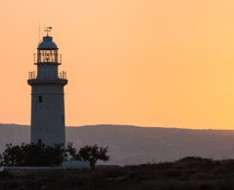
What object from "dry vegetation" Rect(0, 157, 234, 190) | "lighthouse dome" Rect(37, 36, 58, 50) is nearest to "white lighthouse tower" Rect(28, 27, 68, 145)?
"lighthouse dome" Rect(37, 36, 58, 50)

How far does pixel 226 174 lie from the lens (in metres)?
52.2

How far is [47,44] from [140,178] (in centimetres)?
2600

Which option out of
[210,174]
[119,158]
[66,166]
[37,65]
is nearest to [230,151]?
[119,158]

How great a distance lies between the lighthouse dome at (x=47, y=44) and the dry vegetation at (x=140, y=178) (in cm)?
1773

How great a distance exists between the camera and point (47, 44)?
7775 cm

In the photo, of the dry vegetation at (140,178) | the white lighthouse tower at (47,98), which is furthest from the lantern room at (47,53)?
the dry vegetation at (140,178)

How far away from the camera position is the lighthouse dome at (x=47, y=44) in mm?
77438

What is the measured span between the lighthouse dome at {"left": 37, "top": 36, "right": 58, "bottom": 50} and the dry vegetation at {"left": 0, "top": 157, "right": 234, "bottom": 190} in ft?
58.2

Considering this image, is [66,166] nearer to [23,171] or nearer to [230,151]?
[23,171]

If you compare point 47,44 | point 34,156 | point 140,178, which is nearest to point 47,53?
point 47,44

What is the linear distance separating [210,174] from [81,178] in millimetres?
5481

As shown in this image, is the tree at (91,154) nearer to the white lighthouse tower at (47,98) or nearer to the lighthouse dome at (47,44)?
the white lighthouse tower at (47,98)

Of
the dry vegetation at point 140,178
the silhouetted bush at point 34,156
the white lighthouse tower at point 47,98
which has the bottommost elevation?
the dry vegetation at point 140,178

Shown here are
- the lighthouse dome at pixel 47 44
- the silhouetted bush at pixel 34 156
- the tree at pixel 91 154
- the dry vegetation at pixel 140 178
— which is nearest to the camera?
the dry vegetation at pixel 140 178
